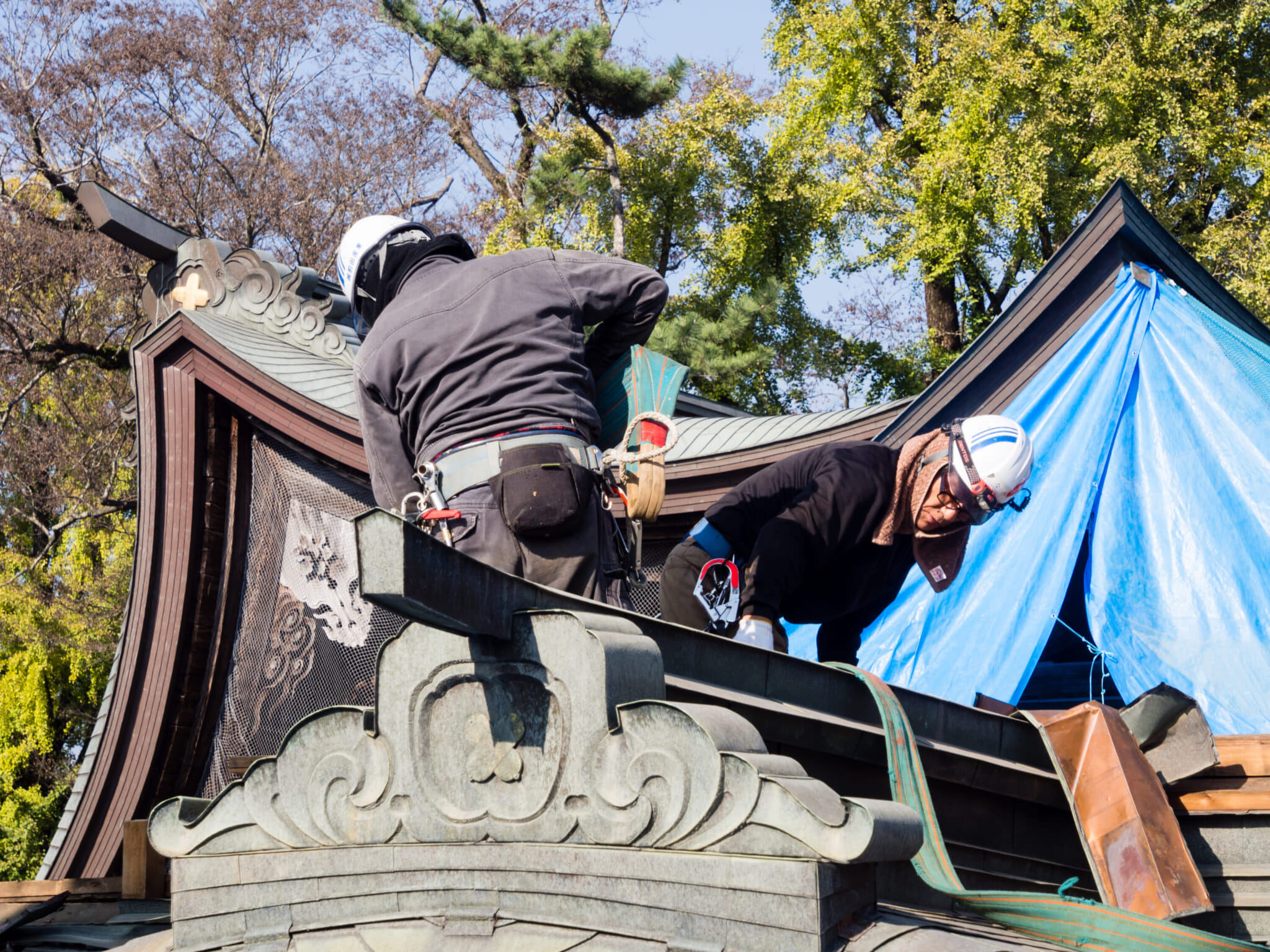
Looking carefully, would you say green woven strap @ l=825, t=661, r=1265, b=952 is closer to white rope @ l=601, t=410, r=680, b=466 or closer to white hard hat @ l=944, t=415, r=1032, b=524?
white rope @ l=601, t=410, r=680, b=466

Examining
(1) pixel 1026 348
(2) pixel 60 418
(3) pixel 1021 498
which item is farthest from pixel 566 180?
(3) pixel 1021 498

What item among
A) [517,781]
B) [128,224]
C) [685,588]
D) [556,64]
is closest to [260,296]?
[128,224]

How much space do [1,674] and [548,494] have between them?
1451 cm

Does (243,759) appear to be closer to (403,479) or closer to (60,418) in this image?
(403,479)

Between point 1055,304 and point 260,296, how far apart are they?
3.89 metres

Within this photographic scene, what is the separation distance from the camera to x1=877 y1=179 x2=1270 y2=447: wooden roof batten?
183 inches

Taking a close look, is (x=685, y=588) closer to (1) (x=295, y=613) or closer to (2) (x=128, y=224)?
(1) (x=295, y=613)

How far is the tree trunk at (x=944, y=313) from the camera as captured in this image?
17781 mm

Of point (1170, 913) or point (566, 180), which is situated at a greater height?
point (566, 180)

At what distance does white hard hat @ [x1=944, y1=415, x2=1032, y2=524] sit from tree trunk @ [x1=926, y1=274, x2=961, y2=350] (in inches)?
588

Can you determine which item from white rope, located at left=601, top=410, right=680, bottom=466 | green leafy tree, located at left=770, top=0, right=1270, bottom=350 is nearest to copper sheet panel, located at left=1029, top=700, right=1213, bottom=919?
white rope, located at left=601, top=410, right=680, bottom=466

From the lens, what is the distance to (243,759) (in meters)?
3.28

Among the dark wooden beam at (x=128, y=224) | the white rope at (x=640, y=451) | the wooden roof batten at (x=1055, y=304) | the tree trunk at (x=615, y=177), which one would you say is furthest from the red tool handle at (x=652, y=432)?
the tree trunk at (x=615, y=177)

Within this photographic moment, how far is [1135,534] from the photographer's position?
438cm
